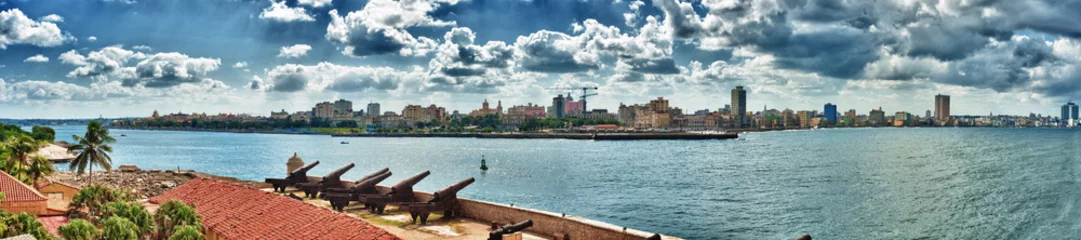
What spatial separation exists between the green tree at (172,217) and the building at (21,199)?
8.97 meters

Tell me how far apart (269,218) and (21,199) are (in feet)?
31.5

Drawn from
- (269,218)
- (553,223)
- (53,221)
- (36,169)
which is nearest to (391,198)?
(553,223)

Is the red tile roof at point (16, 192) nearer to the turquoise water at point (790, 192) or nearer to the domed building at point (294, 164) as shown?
the domed building at point (294, 164)

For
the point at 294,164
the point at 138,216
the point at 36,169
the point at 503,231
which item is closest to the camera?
the point at 138,216

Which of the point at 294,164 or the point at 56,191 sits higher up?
the point at 294,164

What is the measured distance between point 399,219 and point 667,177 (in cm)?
4136

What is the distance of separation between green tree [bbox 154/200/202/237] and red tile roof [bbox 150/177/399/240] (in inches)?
51.7

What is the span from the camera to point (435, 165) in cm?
8156

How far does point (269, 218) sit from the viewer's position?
16469 millimetres

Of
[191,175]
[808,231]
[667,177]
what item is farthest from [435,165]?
[808,231]

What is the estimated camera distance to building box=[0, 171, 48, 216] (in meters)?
20.9

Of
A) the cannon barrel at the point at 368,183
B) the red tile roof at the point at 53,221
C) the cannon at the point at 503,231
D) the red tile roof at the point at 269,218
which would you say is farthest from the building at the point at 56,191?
the cannon at the point at 503,231

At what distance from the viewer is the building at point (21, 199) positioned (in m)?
20.9

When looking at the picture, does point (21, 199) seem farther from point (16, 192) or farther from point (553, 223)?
point (553, 223)
